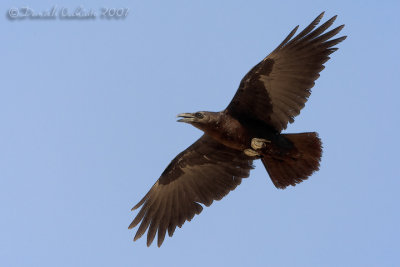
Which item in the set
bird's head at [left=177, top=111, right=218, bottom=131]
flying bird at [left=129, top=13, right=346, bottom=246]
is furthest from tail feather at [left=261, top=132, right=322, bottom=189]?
bird's head at [left=177, top=111, right=218, bottom=131]

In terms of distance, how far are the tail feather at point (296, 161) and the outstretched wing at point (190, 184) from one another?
824mm

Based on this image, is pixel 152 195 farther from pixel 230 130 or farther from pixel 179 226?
pixel 230 130

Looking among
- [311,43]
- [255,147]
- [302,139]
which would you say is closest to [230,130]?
[255,147]

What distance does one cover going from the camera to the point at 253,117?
11.5m

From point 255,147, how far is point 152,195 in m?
2.46

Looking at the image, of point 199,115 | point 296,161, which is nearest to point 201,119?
point 199,115

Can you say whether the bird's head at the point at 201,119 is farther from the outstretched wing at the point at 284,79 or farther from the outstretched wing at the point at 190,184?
the outstretched wing at the point at 190,184

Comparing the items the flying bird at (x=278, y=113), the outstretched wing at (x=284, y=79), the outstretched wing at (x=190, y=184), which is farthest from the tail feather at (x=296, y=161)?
the outstretched wing at (x=190, y=184)

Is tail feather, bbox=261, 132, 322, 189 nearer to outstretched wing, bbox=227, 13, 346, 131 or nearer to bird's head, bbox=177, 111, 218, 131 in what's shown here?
outstretched wing, bbox=227, 13, 346, 131

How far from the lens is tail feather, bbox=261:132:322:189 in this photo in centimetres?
1090

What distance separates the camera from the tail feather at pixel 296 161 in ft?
35.8

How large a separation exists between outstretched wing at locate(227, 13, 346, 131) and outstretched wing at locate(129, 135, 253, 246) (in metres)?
1.08

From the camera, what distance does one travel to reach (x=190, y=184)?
12.6 meters

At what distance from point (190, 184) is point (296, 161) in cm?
233
